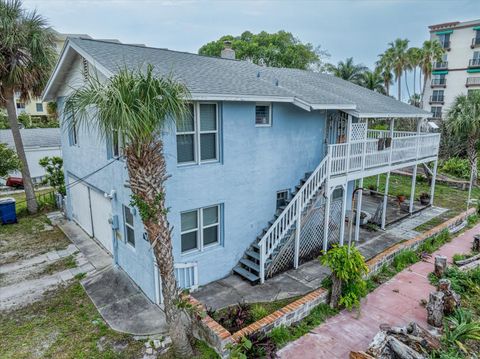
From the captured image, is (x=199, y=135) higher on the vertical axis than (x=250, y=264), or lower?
higher

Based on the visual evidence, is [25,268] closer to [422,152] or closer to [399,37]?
[422,152]

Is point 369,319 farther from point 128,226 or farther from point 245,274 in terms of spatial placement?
point 128,226

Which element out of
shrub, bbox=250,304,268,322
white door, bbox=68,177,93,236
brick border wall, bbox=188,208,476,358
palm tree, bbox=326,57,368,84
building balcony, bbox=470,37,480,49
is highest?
building balcony, bbox=470,37,480,49

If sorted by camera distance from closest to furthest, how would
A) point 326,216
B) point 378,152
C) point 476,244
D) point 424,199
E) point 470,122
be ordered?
point 326,216, point 476,244, point 378,152, point 424,199, point 470,122

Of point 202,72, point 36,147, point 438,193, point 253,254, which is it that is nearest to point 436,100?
point 438,193

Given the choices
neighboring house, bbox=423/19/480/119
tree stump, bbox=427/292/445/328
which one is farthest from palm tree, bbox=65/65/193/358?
neighboring house, bbox=423/19/480/119

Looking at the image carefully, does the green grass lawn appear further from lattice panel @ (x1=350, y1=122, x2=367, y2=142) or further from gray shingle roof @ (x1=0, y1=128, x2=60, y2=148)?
gray shingle roof @ (x1=0, y1=128, x2=60, y2=148)
